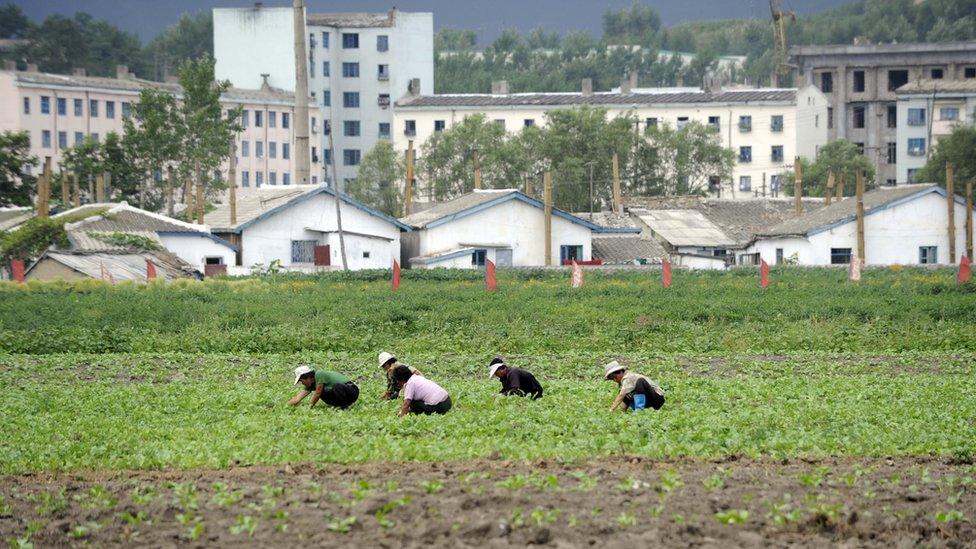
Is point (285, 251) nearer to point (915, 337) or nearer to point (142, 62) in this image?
point (915, 337)

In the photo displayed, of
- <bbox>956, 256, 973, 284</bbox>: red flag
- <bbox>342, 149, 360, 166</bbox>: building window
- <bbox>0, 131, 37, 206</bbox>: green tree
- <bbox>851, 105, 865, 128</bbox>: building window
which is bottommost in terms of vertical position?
<bbox>956, 256, 973, 284</bbox>: red flag

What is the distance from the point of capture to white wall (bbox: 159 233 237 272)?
208 ft

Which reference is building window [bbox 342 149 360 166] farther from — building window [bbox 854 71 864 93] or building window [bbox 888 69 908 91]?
building window [bbox 888 69 908 91]

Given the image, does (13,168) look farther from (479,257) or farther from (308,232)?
(479,257)

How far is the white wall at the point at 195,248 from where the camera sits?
63.5 m

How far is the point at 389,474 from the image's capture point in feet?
56.5

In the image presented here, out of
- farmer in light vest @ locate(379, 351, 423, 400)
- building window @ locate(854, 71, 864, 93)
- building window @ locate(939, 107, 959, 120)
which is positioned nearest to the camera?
farmer in light vest @ locate(379, 351, 423, 400)

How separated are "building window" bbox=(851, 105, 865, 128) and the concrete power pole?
260 feet

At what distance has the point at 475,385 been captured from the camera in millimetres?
27031

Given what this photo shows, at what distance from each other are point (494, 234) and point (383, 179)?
3958 centimetres

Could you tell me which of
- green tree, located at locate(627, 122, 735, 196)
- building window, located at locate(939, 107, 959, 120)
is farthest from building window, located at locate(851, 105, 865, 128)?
green tree, located at locate(627, 122, 735, 196)

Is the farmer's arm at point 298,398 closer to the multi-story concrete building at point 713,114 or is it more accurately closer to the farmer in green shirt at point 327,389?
the farmer in green shirt at point 327,389

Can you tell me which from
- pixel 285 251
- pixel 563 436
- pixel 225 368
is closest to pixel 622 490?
pixel 563 436

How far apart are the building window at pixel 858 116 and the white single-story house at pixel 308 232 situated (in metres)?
77.4
